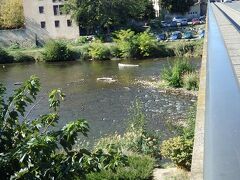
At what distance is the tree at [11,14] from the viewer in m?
64.7

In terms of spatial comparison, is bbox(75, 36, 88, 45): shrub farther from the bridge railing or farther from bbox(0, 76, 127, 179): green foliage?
the bridge railing

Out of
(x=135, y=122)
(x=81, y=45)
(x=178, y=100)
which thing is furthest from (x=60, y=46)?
(x=135, y=122)

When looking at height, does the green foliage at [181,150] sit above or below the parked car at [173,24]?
below

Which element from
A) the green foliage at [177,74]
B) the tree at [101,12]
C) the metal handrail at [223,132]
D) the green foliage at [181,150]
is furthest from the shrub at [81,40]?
the metal handrail at [223,132]

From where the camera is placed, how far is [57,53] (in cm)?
5397

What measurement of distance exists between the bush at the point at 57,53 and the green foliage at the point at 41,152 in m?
47.7

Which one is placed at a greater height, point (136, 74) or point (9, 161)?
point (9, 161)

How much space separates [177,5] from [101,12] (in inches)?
695

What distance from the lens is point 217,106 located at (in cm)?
289

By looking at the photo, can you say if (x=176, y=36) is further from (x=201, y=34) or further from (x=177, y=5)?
(x=177, y=5)

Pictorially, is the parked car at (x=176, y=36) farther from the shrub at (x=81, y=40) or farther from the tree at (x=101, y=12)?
the shrub at (x=81, y=40)

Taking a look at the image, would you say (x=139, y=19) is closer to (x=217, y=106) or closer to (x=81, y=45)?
(x=81, y=45)

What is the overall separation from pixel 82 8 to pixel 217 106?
56.4 meters

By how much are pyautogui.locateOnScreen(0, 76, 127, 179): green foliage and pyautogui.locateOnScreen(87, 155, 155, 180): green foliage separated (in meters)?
4.22
